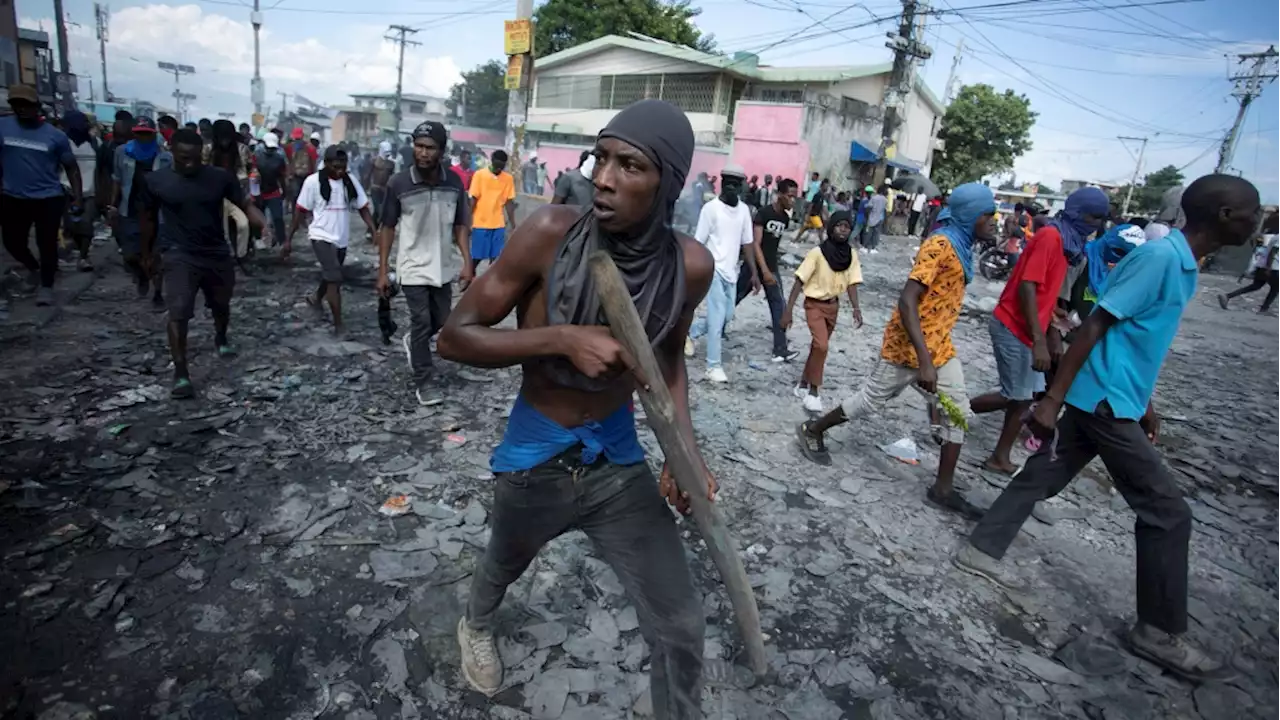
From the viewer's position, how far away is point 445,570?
3.18 meters

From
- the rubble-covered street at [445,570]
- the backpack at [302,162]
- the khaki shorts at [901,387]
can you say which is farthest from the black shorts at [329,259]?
the backpack at [302,162]

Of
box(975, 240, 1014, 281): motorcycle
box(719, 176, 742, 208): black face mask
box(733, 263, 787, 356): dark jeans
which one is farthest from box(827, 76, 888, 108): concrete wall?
box(719, 176, 742, 208): black face mask

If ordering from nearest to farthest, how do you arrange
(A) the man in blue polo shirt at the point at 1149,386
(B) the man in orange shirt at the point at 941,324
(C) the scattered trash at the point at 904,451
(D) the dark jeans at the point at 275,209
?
(A) the man in blue polo shirt at the point at 1149,386, (B) the man in orange shirt at the point at 941,324, (C) the scattered trash at the point at 904,451, (D) the dark jeans at the point at 275,209

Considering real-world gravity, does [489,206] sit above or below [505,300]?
below

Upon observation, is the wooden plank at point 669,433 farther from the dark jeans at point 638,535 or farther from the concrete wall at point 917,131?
the concrete wall at point 917,131

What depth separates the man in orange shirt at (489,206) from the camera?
7.81m

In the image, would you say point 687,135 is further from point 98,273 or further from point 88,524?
point 98,273

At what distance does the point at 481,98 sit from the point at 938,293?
60.3 meters

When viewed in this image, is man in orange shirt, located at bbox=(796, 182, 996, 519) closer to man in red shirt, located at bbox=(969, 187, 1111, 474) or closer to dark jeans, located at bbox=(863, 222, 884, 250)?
man in red shirt, located at bbox=(969, 187, 1111, 474)

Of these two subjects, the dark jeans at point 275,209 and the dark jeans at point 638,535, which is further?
the dark jeans at point 275,209

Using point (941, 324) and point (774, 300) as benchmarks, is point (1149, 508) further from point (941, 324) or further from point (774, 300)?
point (774, 300)

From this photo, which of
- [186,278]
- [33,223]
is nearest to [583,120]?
[33,223]

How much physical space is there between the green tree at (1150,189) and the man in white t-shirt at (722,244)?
51667mm

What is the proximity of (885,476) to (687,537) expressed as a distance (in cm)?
180
